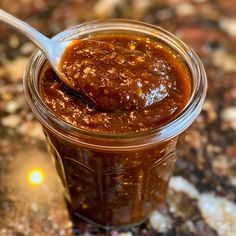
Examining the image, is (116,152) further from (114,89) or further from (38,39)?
(38,39)

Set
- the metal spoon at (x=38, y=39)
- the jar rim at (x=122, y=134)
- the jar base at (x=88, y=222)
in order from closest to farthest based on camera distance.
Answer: the jar rim at (x=122, y=134)
the metal spoon at (x=38, y=39)
the jar base at (x=88, y=222)

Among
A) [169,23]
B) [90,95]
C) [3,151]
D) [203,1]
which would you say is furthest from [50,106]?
[203,1]

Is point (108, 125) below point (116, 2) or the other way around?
the other way around

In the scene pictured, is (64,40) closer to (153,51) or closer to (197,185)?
(153,51)

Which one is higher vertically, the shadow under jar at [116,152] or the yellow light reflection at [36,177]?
the shadow under jar at [116,152]


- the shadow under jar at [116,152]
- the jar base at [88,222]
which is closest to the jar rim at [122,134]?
the shadow under jar at [116,152]

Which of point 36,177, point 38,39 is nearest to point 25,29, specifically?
point 38,39

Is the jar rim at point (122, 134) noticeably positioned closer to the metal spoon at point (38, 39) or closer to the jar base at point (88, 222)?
the metal spoon at point (38, 39)

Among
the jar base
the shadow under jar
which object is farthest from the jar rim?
the jar base

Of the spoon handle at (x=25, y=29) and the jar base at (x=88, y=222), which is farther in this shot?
the jar base at (x=88, y=222)
